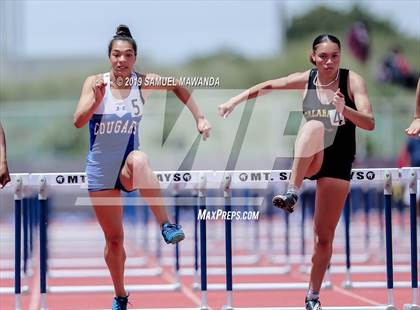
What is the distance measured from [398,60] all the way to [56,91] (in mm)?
11587

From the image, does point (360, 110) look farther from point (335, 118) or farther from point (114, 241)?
point (114, 241)

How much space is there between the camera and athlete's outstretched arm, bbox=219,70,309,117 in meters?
7.07

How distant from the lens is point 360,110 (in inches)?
265

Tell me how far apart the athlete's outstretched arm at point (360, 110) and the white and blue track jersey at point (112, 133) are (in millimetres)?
1411

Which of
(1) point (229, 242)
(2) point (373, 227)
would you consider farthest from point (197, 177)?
(2) point (373, 227)

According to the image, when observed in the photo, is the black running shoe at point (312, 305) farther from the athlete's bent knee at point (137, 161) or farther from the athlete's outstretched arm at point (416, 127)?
the athlete's bent knee at point (137, 161)

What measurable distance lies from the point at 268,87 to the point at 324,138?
555 millimetres

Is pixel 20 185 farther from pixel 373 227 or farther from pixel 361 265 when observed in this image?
pixel 373 227

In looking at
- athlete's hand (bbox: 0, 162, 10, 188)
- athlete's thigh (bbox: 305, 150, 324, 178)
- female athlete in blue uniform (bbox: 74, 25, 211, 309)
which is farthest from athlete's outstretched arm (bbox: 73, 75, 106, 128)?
athlete's thigh (bbox: 305, 150, 324, 178)

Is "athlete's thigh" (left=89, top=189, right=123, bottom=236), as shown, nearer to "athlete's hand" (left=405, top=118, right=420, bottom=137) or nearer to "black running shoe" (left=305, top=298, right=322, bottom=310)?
"black running shoe" (left=305, top=298, right=322, bottom=310)

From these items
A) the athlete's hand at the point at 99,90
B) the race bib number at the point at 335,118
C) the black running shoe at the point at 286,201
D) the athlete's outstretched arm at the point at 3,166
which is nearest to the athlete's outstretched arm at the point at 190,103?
the athlete's hand at the point at 99,90

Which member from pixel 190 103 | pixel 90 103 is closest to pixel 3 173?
pixel 90 103

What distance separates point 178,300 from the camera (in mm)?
9297

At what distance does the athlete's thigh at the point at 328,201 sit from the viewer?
697 cm
